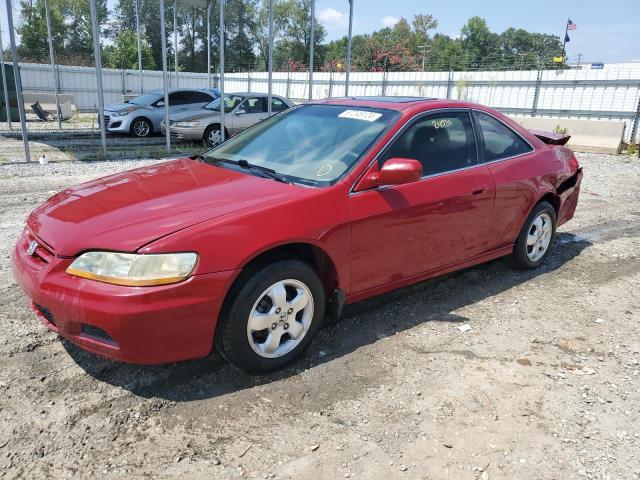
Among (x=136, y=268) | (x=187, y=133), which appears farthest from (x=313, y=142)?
(x=187, y=133)

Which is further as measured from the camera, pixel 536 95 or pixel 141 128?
pixel 536 95

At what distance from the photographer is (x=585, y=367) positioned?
3404 mm

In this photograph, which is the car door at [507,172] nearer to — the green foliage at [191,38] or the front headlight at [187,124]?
the front headlight at [187,124]

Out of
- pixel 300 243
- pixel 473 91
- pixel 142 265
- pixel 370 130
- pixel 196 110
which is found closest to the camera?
pixel 142 265

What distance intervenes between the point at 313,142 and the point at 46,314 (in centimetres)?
206

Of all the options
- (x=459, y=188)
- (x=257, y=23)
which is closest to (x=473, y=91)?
(x=459, y=188)

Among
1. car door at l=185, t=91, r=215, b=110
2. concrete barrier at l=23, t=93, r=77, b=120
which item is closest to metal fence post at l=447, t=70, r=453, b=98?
car door at l=185, t=91, r=215, b=110

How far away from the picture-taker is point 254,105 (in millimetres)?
14328

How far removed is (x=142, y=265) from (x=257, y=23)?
60.0 metres

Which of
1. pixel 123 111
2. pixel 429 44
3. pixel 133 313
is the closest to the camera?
pixel 133 313

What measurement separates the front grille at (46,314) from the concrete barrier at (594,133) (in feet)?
51.6

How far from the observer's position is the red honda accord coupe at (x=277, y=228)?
2641 mm

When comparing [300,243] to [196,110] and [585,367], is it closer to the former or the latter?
[585,367]

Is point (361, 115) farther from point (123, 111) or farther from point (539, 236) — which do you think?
point (123, 111)
